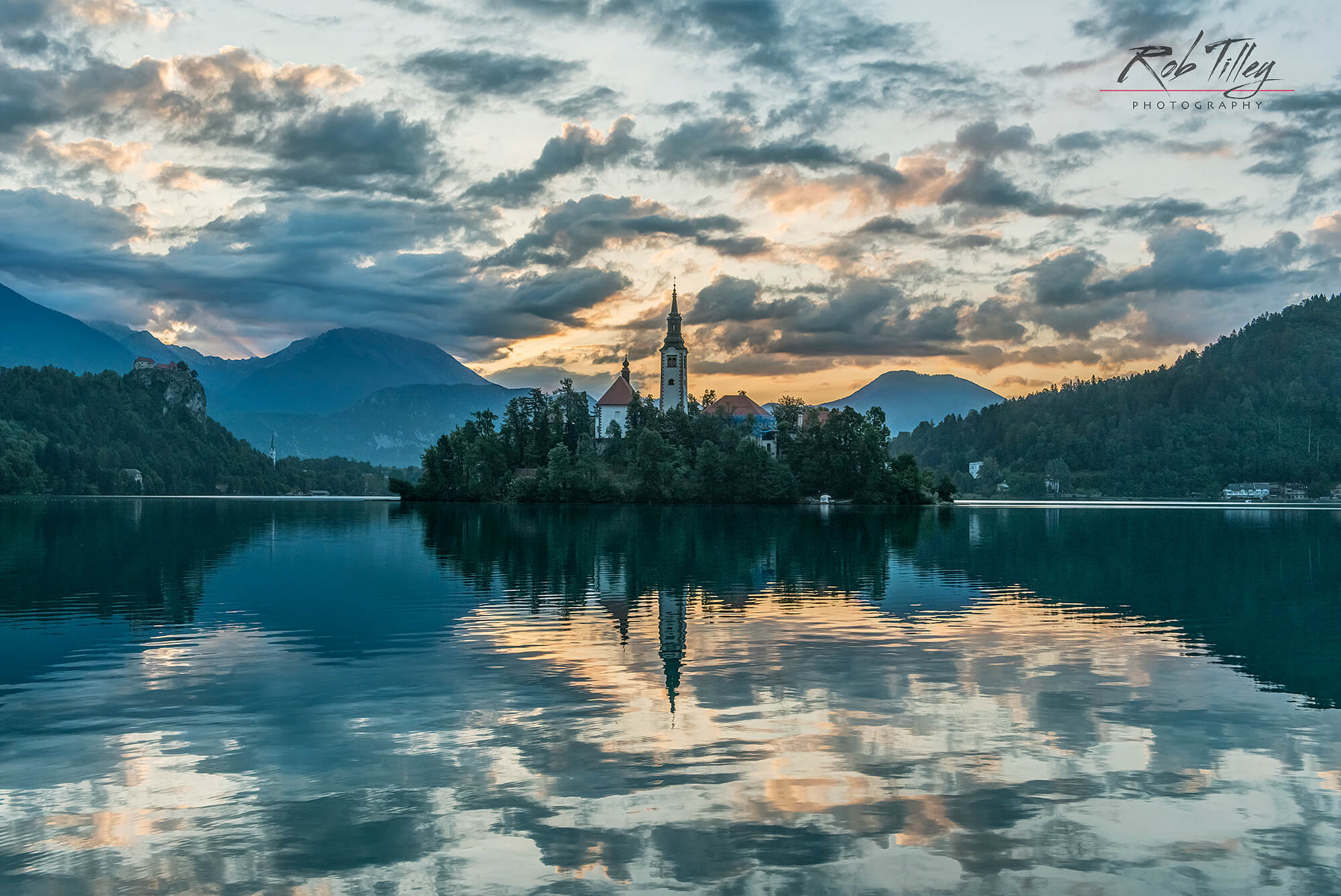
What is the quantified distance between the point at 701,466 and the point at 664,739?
15887cm

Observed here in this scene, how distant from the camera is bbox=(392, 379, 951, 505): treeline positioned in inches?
6944

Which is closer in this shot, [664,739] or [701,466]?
[664,739]

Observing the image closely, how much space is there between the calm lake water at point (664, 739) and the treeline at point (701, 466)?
13057cm

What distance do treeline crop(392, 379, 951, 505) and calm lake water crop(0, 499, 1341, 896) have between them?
130567mm

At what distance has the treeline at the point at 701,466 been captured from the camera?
176m

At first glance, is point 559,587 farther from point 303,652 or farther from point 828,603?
point 303,652

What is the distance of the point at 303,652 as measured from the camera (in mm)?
28422

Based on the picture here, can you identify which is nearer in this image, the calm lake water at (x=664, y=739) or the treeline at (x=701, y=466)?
the calm lake water at (x=664, y=739)

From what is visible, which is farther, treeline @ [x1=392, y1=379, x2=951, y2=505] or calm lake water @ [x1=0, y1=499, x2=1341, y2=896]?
treeline @ [x1=392, y1=379, x2=951, y2=505]

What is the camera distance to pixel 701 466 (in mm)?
177750

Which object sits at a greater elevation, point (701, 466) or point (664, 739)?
point (701, 466)

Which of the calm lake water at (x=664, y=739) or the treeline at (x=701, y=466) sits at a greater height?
the treeline at (x=701, y=466)

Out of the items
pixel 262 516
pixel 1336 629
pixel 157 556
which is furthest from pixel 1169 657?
pixel 262 516

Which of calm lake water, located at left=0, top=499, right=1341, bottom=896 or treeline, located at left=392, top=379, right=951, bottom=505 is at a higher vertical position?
treeline, located at left=392, top=379, right=951, bottom=505
